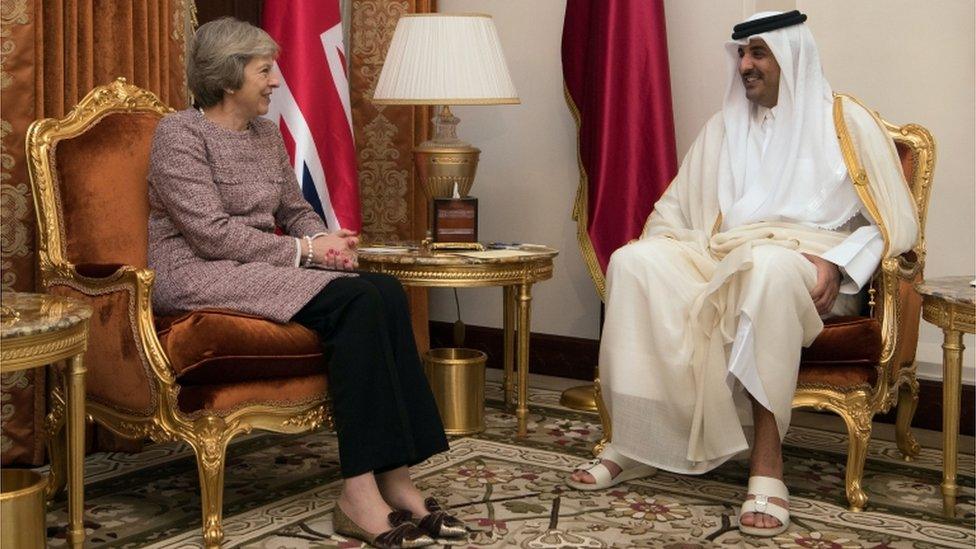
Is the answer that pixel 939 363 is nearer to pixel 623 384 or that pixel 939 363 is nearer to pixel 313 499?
pixel 623 384

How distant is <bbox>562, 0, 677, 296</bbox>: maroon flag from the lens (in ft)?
15.7

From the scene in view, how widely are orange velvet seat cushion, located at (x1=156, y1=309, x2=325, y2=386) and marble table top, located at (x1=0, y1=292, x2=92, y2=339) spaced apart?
27cm

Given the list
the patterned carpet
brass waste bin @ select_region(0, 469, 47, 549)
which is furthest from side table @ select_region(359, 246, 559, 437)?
brass waste bin @ select_region(0, 469, 47, 549)

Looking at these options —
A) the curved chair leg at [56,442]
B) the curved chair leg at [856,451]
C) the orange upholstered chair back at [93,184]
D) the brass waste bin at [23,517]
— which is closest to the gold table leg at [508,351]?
the curved chair leg at [856,451]

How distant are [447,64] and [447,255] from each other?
0.69 m

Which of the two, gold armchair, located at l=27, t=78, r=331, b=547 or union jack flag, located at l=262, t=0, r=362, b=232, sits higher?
union jack flag, located at l=262, t=0, r=362, b=232

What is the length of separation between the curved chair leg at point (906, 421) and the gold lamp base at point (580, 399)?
3.75 ft

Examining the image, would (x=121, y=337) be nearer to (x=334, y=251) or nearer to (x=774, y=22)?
(x=334, y=251)

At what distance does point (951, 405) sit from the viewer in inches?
134

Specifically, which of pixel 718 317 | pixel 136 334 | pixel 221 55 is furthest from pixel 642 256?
pixel 136 334

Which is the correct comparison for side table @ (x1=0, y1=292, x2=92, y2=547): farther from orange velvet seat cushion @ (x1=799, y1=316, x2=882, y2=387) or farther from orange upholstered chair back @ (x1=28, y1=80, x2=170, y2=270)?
orange velvet seat cushion @ (x1=799, y1=316, x2=882, y2=387)

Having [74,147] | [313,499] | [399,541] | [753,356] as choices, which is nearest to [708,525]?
[753,356]

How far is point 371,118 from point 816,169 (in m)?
2.26

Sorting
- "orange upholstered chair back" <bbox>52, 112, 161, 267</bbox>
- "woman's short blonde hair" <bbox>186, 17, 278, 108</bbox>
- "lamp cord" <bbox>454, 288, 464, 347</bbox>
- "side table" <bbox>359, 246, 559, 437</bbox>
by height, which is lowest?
"lamp cord" <bbox>454, 288, 464, 347</bbox>
